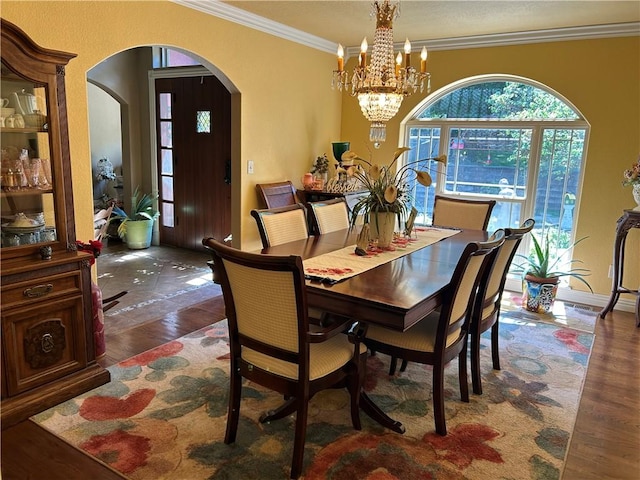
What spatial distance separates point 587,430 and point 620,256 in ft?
7.28

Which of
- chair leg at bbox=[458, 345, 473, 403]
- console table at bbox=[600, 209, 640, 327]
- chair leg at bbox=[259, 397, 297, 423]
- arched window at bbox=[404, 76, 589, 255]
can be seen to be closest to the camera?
chair leg at bbox=[259, 397, 297, 423]

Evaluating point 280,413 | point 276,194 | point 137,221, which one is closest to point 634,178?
point 276,194

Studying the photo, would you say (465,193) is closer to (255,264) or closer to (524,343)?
(524,343)

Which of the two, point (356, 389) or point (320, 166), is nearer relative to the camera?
point (356, 389)

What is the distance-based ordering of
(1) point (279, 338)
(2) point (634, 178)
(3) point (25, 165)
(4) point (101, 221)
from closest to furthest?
(1) point (279, 338), (3) point (25, 165), (2) point (634, 178), (4) point (101, 221)

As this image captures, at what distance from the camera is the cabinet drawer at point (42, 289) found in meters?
2.38

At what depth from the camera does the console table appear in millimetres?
3941

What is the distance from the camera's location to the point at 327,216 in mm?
3598

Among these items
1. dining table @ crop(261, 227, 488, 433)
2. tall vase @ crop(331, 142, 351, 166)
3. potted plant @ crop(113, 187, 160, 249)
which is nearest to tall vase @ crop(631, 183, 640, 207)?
dining table @ crop(261, 227, 488, 433)

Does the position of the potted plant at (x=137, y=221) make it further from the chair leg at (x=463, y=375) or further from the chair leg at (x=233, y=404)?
the chair leg at (x=463, y=375)

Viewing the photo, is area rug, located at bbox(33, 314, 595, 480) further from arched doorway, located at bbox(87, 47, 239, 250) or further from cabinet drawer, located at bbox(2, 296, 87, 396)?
arched doorway, located at bbox(87, 47, 239, 250)

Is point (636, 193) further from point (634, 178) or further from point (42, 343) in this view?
point (42, 343)

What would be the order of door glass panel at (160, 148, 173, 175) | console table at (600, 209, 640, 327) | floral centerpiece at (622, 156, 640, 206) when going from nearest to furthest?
floral centerpiece at (622, 156, 640, 206) < console table at (600, 209, 640, 327) < door glass panel at (160, 148, 173, 175)

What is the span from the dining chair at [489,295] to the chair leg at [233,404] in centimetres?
135
